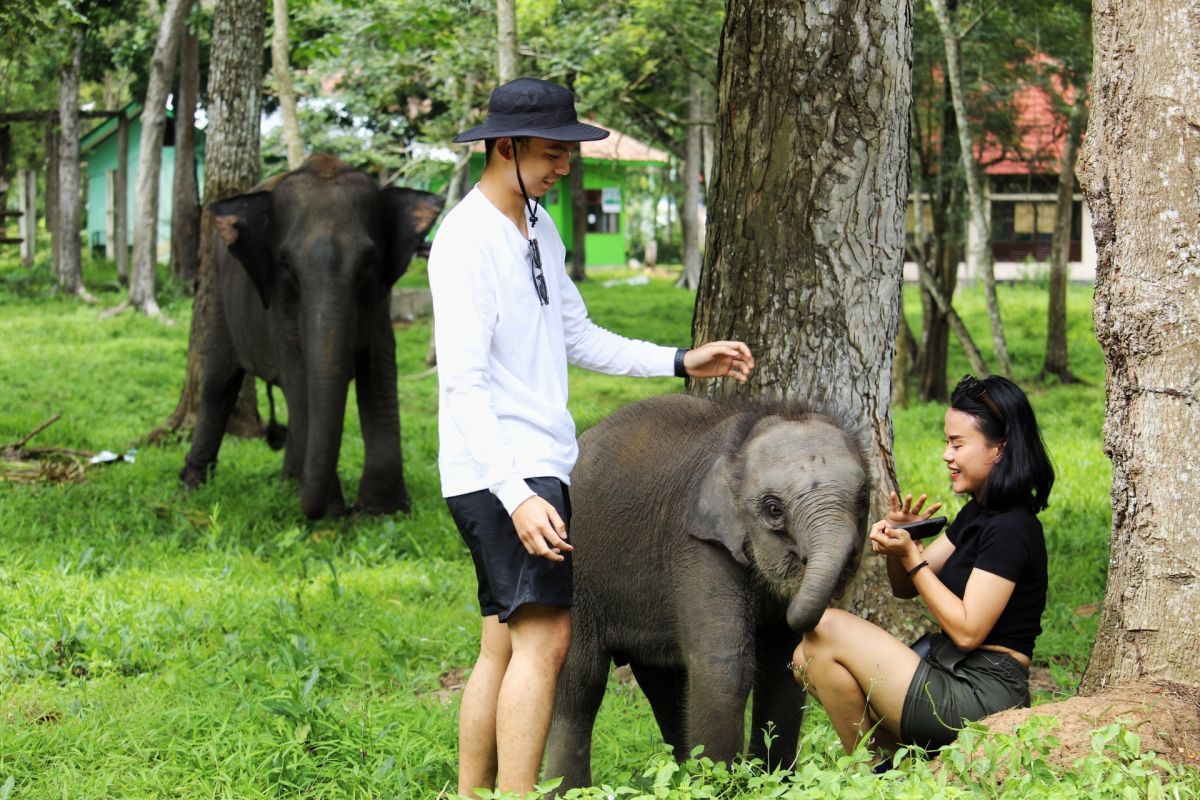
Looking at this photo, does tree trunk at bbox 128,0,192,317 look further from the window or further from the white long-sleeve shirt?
the window

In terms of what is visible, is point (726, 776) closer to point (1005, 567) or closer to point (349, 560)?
point (1005, 567)

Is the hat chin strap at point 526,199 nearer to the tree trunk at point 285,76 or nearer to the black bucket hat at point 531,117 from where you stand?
the black bucket hat at point 531,117

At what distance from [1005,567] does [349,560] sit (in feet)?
15.1

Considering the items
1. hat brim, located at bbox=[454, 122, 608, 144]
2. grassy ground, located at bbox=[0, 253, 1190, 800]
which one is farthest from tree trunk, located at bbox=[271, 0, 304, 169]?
hat brim, located at bbox=[454, 122, 608, 144]

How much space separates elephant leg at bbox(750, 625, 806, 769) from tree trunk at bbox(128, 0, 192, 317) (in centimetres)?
1630

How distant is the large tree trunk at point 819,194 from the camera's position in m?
5.33

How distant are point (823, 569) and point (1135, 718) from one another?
1.05 meters

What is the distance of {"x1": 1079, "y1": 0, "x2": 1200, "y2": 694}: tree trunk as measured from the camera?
408 centimetres

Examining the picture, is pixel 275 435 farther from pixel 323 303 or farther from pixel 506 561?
pixel 506 561

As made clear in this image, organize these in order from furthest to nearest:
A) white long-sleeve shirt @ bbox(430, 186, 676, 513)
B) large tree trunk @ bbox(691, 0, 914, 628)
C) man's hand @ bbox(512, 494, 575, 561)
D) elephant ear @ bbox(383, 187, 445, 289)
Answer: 1. elephant ear @ bbox(383, 187, 445, 289)
2. large tree trunk @ bbox(691, 0, 914, 628)
3. white long-sleeve shirt @ bbox(430, 186, 676, 513)
4. man's hand @ bbox(512, 494, 575, 561)

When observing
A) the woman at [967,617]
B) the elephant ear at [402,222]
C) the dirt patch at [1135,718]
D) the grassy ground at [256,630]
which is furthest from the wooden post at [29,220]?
the dirt patch at [1135,718]

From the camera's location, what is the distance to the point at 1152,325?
13.5ft

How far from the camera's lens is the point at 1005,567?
3977 mm

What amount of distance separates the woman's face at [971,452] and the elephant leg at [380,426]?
17.8 feet
